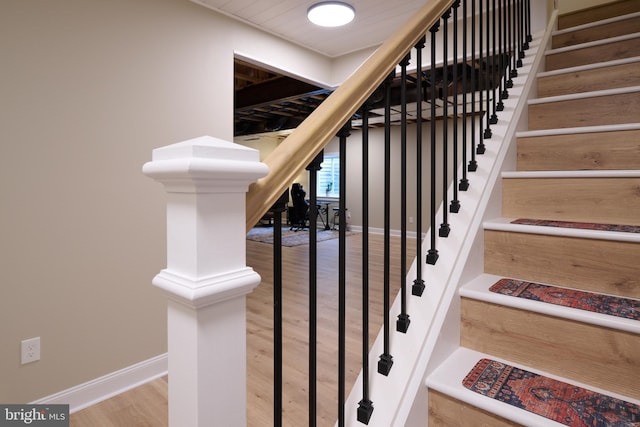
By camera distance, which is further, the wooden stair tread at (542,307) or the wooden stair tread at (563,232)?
the wooden stair tread at (563,232)

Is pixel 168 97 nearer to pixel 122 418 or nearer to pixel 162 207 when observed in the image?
pixel 162 207

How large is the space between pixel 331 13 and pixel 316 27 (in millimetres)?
405

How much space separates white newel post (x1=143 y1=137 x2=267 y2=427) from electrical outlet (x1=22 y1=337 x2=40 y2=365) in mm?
1748

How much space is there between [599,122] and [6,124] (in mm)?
2761

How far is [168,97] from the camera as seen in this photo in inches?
92.4

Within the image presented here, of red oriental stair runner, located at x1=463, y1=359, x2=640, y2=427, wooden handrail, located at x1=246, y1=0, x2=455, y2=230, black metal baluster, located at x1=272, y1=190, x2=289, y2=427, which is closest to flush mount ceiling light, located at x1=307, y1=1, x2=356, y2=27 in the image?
wooden handrail, located at x1=246, y1=0, x2=455, y2=230

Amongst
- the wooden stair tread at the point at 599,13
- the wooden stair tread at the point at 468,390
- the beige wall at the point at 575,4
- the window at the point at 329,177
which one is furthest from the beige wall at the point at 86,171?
the window at the point at 329,177

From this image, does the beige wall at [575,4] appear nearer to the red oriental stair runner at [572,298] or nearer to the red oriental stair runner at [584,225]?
the red oriental stair runner at [584,225]

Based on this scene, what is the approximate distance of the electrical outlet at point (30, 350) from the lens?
1826 millimetres

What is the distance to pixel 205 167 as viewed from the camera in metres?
0.50

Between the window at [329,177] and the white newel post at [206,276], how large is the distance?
29.1 ft

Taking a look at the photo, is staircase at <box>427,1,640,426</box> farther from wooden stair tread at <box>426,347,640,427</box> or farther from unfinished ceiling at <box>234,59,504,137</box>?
unfinished ceiling at <box>234,59,504,137</box>

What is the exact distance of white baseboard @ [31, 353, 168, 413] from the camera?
1.96 metres

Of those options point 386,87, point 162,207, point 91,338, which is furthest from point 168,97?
point 386,87
